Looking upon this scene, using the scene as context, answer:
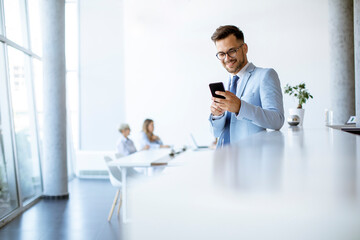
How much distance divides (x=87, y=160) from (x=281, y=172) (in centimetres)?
973

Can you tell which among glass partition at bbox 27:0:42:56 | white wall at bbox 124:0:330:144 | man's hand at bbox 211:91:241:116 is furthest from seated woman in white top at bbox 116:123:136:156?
man's hand at bbox 211:91:241:116

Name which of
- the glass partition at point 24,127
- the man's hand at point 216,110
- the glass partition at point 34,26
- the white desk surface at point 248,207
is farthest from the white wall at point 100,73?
the white desk surface at point 248,207

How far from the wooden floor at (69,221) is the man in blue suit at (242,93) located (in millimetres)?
2898

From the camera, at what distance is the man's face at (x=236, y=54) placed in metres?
2.10

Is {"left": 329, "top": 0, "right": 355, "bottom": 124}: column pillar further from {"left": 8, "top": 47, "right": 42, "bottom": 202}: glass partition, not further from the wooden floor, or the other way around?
{"left": 8, "top": 47, "right": 42, "bottom": 202}: glass partition

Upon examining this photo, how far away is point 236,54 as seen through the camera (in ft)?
6.90

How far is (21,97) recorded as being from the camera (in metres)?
6.67

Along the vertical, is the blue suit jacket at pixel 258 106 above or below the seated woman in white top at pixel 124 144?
above

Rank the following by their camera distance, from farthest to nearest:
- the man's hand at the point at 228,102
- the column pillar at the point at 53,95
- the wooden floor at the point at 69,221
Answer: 1. the column pillar at the point at 53,95
2. the wooden floor at the point at 69,221
3. the man's hand at the point at 228,102

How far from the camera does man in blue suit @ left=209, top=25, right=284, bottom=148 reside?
1.98m

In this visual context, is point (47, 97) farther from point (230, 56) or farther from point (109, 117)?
point (230, 56)

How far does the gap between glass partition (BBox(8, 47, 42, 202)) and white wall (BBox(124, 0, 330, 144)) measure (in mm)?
2791

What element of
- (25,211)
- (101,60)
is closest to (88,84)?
(101,60)

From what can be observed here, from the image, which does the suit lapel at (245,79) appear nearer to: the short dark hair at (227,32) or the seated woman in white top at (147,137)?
the short dark hair at (227,32)
